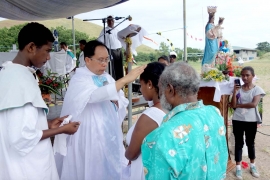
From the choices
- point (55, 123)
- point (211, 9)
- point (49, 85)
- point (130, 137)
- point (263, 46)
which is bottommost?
point (130, 137)

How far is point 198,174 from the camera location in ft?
4.27

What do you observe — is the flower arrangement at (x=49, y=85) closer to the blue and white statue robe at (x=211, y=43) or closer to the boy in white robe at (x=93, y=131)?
the boy in white robe at (x=93, y=131)

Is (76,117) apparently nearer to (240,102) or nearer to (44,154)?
(44,154)

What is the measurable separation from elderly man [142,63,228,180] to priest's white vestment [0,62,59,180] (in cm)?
69

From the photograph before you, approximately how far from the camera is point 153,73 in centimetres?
181

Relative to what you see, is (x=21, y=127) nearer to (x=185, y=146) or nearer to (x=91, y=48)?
(x=185, y=146)

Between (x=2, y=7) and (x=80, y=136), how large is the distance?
433 cm

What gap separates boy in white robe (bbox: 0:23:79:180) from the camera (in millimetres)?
1460

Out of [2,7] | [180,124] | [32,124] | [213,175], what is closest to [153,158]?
[180,124]

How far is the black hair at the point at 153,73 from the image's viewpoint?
5.93ft

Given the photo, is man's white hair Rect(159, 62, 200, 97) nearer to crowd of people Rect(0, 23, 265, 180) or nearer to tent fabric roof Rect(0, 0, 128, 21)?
crowd of people Rect(0, 23, 265, 180)

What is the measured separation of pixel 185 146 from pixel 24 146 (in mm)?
928

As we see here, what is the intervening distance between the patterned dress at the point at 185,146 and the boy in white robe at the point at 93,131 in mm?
1237

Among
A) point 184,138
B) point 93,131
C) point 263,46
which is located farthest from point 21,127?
point 263,46
